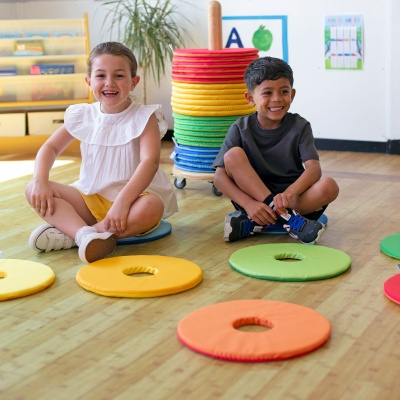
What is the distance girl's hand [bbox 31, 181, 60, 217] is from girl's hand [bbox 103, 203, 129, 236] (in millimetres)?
Answer: 198

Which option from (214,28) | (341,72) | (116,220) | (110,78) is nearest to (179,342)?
(116,220)

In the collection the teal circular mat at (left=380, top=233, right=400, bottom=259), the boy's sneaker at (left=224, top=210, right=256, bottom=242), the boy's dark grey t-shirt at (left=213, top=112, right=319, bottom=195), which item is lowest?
the teal circular mat at (left=380, top=233, right=400, bottom=259)

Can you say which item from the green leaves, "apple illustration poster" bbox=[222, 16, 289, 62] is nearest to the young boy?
"apple illustration poster" bbox=[222, 16, 289, 62]

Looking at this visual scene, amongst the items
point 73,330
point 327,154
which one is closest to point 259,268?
point 73,330

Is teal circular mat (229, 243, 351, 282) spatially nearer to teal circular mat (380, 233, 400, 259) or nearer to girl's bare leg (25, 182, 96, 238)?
teal circular mat (380, 233, 400, 259)

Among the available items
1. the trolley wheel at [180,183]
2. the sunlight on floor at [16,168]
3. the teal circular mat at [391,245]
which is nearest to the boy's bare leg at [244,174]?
the teal circular mat at [391,245]

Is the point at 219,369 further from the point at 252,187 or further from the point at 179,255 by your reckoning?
the point at 252,187

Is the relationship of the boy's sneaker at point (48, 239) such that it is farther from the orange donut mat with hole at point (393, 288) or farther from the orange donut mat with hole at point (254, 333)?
the orange donut mat with hole at point (393, 288)

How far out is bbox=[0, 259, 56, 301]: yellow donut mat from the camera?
2037 millimetres

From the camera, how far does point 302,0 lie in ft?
13.6

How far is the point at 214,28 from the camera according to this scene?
326 centimetres

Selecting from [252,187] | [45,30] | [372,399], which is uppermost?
[45,30]

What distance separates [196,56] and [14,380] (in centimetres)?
189

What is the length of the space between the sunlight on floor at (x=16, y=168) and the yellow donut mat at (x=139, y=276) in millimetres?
1593
